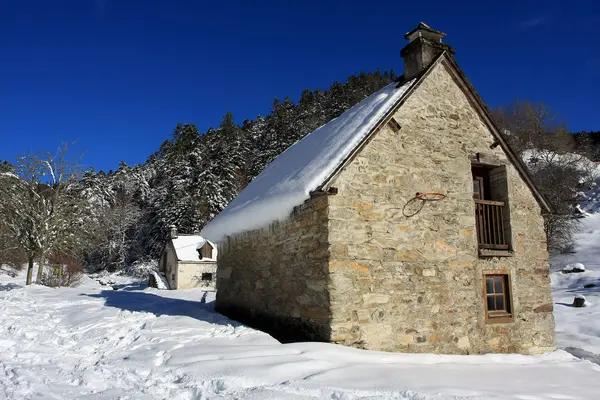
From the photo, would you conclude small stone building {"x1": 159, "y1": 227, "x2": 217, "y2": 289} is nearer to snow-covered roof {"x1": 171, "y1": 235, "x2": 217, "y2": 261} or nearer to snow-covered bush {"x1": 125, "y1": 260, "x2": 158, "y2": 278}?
snow-covered roof {"x1": 171, "y1": 235, "x2": 217, "y2": 261}

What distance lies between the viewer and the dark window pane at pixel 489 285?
8867 millimetres

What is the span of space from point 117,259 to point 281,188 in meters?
44.7

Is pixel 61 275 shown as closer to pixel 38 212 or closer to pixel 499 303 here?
pixel 38 212

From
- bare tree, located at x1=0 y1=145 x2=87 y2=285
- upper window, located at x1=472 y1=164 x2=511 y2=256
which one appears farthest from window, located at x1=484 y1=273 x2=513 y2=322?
bare tree, located at x1=0 y1=145 x2=87 y2=285

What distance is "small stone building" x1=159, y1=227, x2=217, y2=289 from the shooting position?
33.6 m

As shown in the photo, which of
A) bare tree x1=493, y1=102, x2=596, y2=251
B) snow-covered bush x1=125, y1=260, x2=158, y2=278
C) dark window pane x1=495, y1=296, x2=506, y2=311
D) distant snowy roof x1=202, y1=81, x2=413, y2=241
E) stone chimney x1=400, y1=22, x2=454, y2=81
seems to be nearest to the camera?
distant snowy roof x1=202, y1=81, x2=413, y2=241

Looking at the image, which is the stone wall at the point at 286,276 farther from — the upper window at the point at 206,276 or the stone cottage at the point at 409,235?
the upper window at the point at 206,276

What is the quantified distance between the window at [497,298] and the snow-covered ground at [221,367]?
84cm

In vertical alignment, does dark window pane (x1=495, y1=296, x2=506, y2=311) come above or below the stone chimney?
below

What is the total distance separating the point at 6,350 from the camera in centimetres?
644

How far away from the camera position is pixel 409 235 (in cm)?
800

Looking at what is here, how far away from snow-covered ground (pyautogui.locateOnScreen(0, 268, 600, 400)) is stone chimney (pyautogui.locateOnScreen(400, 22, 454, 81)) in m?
6.17

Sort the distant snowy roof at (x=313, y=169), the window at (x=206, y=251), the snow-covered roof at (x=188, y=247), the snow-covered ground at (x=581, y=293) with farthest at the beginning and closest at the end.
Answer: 1. the window at (x=206, y=251)
2. the snow-covered roof at (x=188, y=247)
3. the snow-covered ground at (x=581, y=293)
4. the distant snowy roof at (x=313, y=169)

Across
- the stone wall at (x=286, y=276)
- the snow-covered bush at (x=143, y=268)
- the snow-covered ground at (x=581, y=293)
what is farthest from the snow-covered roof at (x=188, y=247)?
the snow-covered ground at (x=581, y=293)
